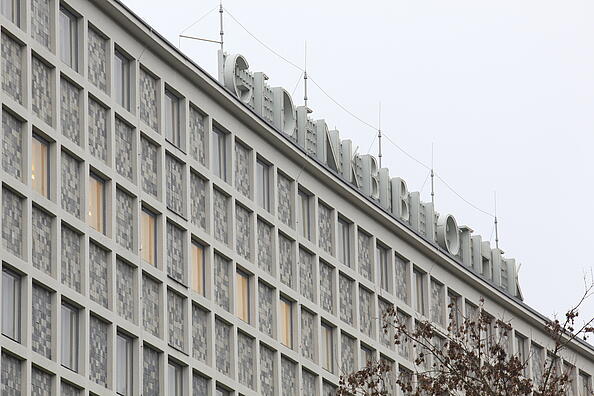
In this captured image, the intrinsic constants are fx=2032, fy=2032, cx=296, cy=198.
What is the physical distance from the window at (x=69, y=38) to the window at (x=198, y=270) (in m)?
9.98

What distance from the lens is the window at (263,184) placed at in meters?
79.9

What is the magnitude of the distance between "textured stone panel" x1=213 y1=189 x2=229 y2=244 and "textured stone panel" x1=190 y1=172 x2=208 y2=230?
30.6 inches

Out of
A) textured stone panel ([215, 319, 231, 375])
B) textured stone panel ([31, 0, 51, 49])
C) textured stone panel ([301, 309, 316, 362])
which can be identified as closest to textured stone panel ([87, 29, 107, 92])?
textured stone panel ([31, 0, 51, 49])

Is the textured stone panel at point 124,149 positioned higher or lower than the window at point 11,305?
higher

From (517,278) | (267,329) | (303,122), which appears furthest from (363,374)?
(517,278)

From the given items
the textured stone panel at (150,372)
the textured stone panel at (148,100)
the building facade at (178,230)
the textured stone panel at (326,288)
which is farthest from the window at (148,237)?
the textured stone panel at (326,288)

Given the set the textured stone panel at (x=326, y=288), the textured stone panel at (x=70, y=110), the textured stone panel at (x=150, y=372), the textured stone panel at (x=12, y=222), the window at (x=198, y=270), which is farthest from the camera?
the textured stone panel at (x=326, y=288)

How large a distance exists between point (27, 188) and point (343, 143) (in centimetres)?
2634

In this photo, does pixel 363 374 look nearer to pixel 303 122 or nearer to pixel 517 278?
pixel 303 122

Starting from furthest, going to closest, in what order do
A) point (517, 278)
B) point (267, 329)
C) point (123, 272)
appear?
point (517, 278)
point (267, 329)
point (123, 272)

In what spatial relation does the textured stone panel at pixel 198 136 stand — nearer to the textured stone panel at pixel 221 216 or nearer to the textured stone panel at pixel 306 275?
the textured stone panel at pixel 221 216

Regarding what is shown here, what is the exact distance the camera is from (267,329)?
259 ft

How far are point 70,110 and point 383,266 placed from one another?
26.8 metres

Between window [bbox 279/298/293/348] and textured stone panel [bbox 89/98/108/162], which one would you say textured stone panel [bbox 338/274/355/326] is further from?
textured stone panel [bbox 89/98/108/162]
